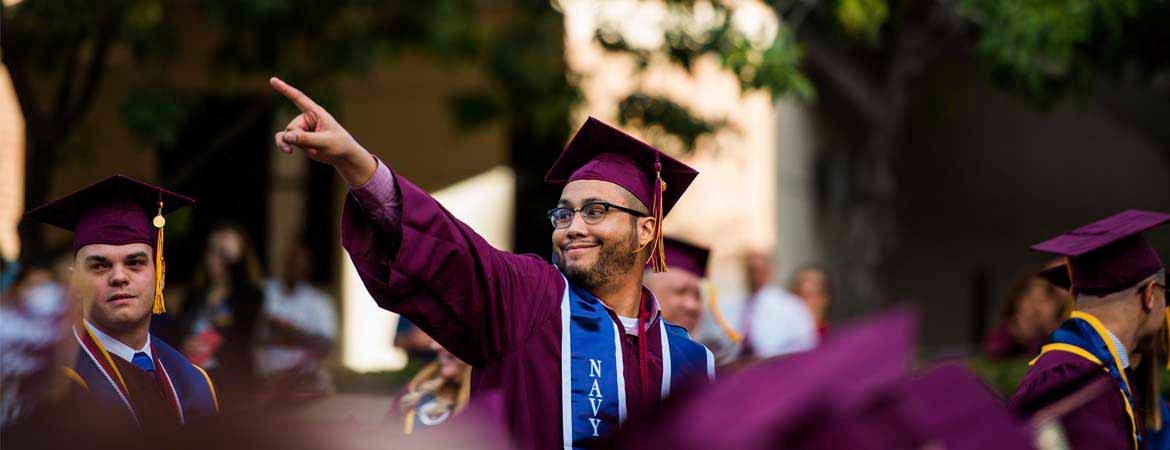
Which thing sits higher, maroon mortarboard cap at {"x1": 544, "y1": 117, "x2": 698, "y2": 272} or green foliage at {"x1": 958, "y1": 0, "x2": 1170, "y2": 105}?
A: green foliage at {"x1": 958, "y1": 0, "x2": 1170, "y2": 105}


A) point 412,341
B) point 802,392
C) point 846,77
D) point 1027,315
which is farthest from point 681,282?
point 846,77

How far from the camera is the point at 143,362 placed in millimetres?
4203

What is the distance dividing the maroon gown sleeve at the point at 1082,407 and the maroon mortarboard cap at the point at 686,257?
7.96ft

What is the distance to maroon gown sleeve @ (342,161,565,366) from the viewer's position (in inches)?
135

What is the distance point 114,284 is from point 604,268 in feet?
4.62

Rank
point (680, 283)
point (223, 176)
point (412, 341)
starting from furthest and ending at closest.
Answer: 1. point (223, 176)
2. point (412, 341)
3. point (680, 283)

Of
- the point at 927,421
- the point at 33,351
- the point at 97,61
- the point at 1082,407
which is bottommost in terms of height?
the point at 927,421

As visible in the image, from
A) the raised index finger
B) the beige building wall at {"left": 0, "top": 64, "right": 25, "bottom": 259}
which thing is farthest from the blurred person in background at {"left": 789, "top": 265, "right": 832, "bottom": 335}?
the beige building wall at {"left": 0, "top": 64, "right": 25, "bottom": 259}

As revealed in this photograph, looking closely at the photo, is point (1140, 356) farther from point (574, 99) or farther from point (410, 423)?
point (574, 99)

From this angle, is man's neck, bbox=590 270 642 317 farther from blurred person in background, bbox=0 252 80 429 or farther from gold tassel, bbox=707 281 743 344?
gold tassel, bbox=707 281 743 344

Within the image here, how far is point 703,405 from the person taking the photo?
2.03 meters

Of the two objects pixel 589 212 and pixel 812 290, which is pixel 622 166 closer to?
pixel 589 212

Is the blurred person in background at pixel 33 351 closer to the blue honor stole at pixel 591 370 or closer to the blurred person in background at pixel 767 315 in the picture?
the blue honor stole at pixel 591 370

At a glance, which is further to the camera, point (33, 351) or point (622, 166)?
point (622, 166)
